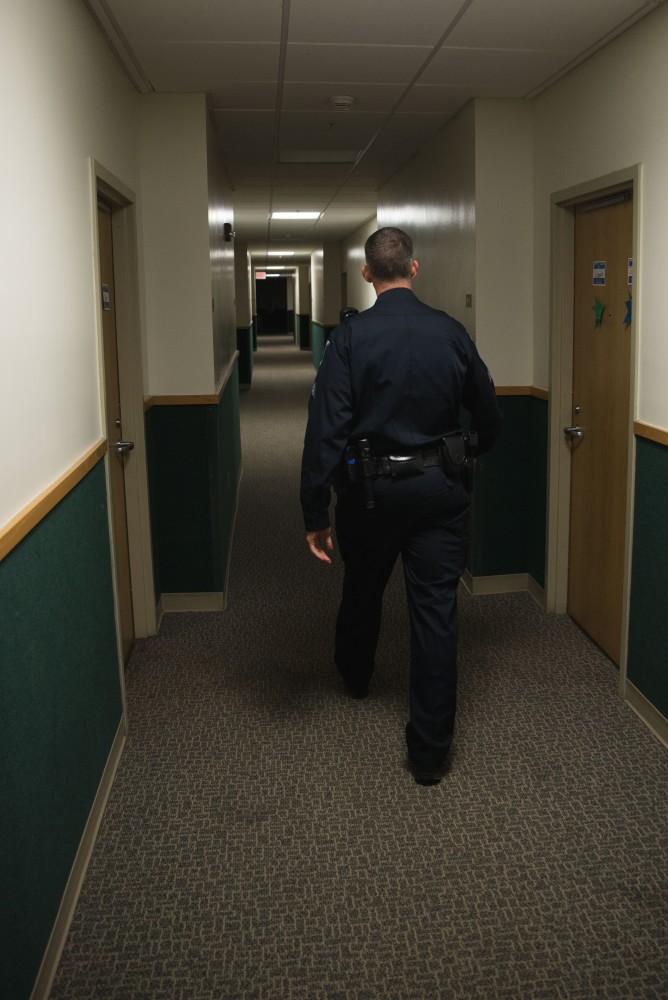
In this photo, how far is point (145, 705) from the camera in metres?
3.25

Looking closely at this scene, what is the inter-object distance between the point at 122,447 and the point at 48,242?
1.53 metres

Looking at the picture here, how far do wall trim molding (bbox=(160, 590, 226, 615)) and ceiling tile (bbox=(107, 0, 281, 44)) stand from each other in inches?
90.0

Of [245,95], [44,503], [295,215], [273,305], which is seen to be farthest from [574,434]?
[273,305]

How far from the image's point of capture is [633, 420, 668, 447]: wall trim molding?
112 inches

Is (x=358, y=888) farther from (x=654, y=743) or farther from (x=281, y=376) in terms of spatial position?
(x=281, y=376)

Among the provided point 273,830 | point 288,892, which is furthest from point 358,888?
point 273,830

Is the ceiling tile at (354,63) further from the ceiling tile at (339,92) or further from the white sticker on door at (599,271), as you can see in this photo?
the white sticker on door at (599,271)

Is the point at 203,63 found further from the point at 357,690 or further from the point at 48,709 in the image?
the point at 48,709

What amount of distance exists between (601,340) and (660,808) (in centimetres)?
183

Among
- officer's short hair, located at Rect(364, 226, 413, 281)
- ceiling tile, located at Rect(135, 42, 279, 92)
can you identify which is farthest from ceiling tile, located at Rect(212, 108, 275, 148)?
officer's short hair, located at Rect(364, 226, 413, 281)

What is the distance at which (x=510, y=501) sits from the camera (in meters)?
4.34

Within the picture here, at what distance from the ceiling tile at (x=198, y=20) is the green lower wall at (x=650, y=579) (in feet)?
5.98

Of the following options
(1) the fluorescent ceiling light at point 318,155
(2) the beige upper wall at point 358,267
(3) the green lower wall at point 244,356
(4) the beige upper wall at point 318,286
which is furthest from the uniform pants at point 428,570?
(4) the beige upper wall at point 318,286

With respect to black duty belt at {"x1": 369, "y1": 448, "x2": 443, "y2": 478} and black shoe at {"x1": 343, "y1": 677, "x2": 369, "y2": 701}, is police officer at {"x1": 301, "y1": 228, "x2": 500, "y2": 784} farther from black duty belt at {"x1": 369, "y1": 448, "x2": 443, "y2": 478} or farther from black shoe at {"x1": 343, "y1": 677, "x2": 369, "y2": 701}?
black shoe at {"x1": 343, "y1": 677, "x2": 369, "y2": 701}
